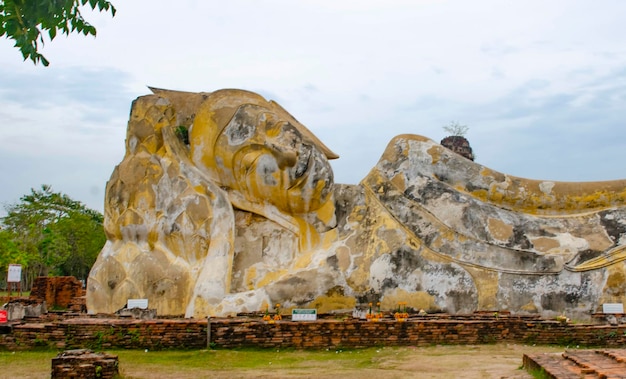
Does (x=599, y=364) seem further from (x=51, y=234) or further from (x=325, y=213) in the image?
(x=51, y=234)

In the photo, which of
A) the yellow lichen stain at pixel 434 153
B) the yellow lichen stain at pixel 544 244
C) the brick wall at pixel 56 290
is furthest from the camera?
the brick wall at pixel 56 290

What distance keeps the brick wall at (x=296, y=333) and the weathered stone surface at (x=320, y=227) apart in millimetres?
2246

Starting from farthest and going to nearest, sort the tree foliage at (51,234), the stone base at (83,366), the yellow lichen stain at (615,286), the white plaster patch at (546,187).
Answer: the tree foliage at (51,234), the white plaster patch at (546,187), the yellow lichen stain at (615,286), the stone base at (83,366)

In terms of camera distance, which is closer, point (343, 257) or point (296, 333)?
point (296, 333)

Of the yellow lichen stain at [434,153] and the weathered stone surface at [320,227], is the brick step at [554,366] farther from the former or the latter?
the yellow lichen stain at [434,153]

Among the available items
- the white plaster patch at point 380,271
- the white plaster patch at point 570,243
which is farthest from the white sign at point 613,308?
the white plaster patch at point 380,271

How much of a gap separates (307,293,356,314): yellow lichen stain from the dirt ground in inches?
134

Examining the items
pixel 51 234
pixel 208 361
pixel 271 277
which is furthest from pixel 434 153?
pixel 51 234

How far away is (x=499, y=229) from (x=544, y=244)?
848 millimetres

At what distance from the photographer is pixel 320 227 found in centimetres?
1488

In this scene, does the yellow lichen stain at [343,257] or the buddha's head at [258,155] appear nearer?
the yellow lichen stain at [343,257]

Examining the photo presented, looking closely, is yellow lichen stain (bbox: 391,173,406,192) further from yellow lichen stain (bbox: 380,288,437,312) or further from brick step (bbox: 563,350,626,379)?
brick step (bbox: 563,350,626,379)

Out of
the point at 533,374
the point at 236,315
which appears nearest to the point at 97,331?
the point at 236,315

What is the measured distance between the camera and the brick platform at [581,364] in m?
6.64
